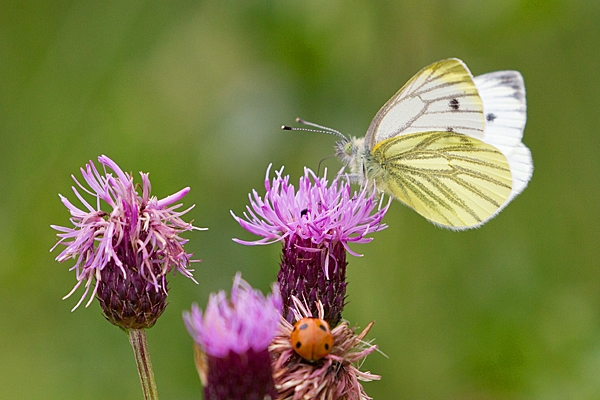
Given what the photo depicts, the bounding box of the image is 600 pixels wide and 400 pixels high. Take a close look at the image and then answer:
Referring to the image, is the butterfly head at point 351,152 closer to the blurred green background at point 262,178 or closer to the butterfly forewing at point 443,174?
the butterfly forewing at point 443,174

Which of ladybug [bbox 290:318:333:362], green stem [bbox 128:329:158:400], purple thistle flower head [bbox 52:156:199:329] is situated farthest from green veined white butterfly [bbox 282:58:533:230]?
green stem [bbox 128:329:158:400]

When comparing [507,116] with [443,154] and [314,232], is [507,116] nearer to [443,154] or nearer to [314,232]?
[443,154]

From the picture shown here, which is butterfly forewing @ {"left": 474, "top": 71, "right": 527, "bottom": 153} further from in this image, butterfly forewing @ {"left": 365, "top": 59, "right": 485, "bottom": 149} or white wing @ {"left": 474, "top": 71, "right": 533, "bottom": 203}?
butterfly forewing @ {"left": 365, "top": 59, "right": 485, "bottom": 149}

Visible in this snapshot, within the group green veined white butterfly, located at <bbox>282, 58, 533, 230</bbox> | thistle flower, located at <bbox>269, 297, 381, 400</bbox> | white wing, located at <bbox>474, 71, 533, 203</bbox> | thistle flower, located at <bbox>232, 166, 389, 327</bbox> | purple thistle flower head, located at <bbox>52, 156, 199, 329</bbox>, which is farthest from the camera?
white wing, located at <bbox>474, 71, 533, 203</bbox>

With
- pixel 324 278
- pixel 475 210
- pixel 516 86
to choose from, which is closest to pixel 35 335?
pixel 324 278

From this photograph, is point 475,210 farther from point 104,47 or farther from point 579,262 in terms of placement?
point 104,47

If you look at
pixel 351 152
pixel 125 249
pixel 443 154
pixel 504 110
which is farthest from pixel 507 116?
pixel 125 249
